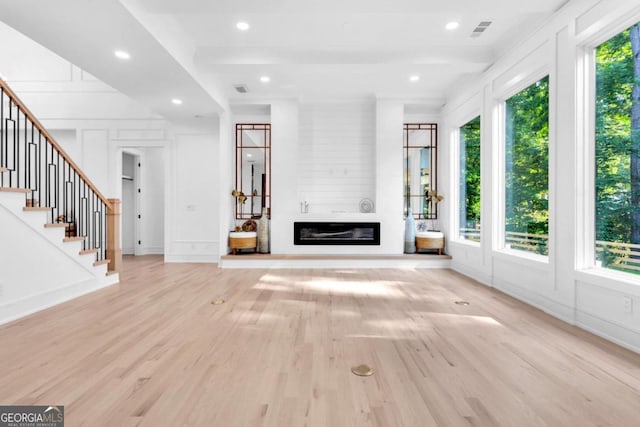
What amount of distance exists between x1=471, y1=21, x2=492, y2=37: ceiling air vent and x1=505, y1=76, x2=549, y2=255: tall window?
860 mm

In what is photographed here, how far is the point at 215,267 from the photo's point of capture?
19.5 ft

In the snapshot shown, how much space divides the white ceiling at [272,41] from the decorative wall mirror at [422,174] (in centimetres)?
100

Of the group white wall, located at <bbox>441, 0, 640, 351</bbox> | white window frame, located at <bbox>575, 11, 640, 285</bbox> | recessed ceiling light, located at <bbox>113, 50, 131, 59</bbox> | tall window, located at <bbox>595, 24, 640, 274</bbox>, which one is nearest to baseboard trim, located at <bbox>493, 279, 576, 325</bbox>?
white wall, located at <bbox>441, 0, 640, 351</bbox>

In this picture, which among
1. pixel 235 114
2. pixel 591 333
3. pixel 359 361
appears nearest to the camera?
pixel 359 361

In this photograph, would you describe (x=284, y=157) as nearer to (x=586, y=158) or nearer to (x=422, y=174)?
(x=422, y=174)

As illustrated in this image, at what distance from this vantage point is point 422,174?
645 centimetres

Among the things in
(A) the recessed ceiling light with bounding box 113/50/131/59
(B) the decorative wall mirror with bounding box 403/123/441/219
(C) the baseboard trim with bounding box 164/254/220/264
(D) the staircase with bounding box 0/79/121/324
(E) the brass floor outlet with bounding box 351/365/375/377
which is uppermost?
(A) the recessed ceiling light with bounding box 113/50/131/59

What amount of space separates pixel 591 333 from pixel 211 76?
17.6 feet

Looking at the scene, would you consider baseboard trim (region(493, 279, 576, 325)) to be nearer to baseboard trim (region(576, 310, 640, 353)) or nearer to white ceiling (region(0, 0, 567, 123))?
baseboard trim (region(576, 310, 640, 353))

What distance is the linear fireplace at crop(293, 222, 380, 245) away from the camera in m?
6.16

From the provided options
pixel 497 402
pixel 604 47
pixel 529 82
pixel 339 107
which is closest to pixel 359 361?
pixel 497 402

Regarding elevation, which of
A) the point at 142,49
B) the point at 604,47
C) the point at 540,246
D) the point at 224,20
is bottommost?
the point at 540,246

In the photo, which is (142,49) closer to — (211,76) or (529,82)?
(211,76)

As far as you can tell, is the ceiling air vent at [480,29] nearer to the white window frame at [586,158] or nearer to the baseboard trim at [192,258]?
the white window frame at [586,158]
